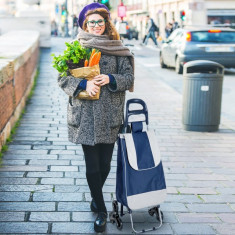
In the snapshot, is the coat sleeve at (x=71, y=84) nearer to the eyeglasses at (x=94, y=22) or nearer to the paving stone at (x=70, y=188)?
the eyeglasses at (x=94, y=22)

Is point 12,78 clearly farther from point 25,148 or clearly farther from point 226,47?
point 226,47

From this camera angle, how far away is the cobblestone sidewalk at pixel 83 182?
12.0 ft

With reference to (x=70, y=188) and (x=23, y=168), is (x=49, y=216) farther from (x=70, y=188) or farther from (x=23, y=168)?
(x=23, y=168)

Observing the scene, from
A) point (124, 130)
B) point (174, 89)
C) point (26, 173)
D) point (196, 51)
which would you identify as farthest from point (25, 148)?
point (196, 51)

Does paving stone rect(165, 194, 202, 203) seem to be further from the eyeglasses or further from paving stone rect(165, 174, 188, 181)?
the eyeglasses

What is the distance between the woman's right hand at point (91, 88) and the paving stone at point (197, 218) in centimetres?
120

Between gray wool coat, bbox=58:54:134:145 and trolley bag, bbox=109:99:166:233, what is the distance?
13 cm

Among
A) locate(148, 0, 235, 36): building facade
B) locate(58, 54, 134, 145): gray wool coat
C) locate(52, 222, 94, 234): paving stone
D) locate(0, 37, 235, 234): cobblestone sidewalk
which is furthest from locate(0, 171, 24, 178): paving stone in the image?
locate(148, 0, 235, 36): building facade

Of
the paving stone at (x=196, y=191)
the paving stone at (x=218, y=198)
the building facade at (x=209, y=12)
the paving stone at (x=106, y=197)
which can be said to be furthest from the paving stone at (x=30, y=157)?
the building facade at (x=209, y=12)

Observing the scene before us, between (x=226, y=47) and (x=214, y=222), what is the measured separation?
11920mm

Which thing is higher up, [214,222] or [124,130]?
[124,130]

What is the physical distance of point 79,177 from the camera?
481cm

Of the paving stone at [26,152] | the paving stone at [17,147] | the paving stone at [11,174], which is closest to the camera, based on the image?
the paving stone at [11,174]

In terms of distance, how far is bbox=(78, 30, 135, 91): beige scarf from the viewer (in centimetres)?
349
